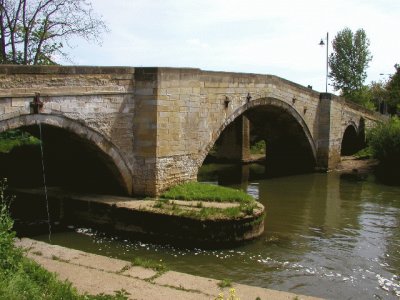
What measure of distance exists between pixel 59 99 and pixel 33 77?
0.68 metres

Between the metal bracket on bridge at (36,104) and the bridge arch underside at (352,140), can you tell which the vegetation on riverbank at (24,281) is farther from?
the bridge arch underside at (352,140)

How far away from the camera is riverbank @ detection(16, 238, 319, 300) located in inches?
214

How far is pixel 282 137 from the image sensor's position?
72.1ft

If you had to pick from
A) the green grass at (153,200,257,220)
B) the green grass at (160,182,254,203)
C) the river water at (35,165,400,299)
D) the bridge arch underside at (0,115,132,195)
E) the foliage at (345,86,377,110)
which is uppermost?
the foliage at (345,86,377,110)

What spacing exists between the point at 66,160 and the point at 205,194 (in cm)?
369

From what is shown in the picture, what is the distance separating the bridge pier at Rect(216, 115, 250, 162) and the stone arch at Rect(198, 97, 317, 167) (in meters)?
4.13

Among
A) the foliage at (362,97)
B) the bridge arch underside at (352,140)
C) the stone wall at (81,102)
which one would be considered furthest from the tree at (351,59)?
the stone wall at (81,102)

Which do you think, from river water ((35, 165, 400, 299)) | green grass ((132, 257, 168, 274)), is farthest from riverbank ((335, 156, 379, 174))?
green grass ((132, 257, 168, 274))

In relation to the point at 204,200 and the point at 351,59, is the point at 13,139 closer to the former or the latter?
the point at 204,200

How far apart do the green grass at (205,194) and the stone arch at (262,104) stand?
123 centimetres

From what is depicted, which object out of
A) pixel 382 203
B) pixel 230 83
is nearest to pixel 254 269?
pixel 230 83

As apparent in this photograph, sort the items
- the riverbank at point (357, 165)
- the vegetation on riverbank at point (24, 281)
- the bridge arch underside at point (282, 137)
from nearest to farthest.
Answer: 1. the vegetation on riverbank at point (24, 281)
2. the bridge arch underside at point (282, 137)
3. the riverbank at point (357, 165)

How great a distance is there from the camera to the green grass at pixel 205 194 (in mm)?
10438

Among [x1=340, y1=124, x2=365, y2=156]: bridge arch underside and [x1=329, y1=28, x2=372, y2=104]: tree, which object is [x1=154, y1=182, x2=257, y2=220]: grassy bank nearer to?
[x1=340, y1=124, x2=365, y2=156]: bridge arch underside
